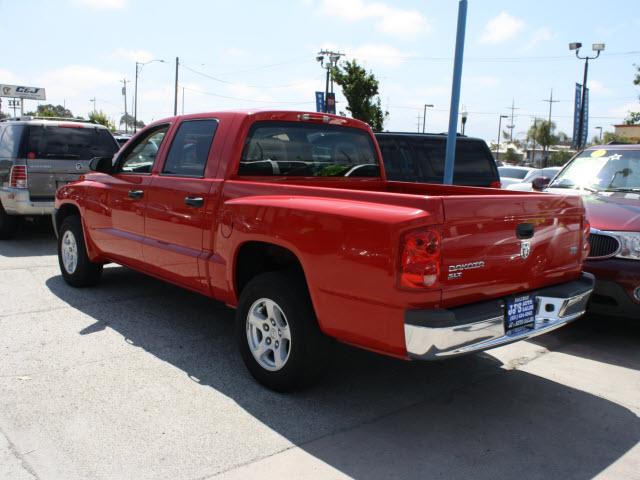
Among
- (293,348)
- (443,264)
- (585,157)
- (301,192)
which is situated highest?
(585,157)

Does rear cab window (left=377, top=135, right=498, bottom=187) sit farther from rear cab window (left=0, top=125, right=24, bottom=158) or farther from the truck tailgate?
rear cab window (left=0, top=125, right=24, bottom=158)

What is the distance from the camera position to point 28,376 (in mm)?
4023

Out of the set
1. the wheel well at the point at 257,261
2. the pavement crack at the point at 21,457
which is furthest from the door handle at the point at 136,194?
the pavement crack at the point at 21,457

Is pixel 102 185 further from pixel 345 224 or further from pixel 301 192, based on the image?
pixel 345 224

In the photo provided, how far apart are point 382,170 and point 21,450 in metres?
3.60

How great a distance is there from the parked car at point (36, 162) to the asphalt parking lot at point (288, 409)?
3876mm

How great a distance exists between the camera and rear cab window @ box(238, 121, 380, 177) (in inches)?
179

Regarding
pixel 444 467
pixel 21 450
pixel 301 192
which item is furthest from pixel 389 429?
pixel 21 450

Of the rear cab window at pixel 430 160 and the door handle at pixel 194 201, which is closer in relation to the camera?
the door handle at pixel 194 201

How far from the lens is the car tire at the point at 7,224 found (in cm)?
922

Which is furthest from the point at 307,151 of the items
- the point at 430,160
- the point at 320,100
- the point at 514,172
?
the point at 320,100

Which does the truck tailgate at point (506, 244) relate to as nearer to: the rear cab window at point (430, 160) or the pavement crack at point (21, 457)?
the pavement crack at point (21, 457)

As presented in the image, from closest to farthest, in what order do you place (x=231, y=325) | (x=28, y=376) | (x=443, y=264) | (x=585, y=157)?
(x=443, y=264) < (x=28, y=376) < (x=231, y=325) < (x=585, y=157)

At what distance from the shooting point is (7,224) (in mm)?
9242
